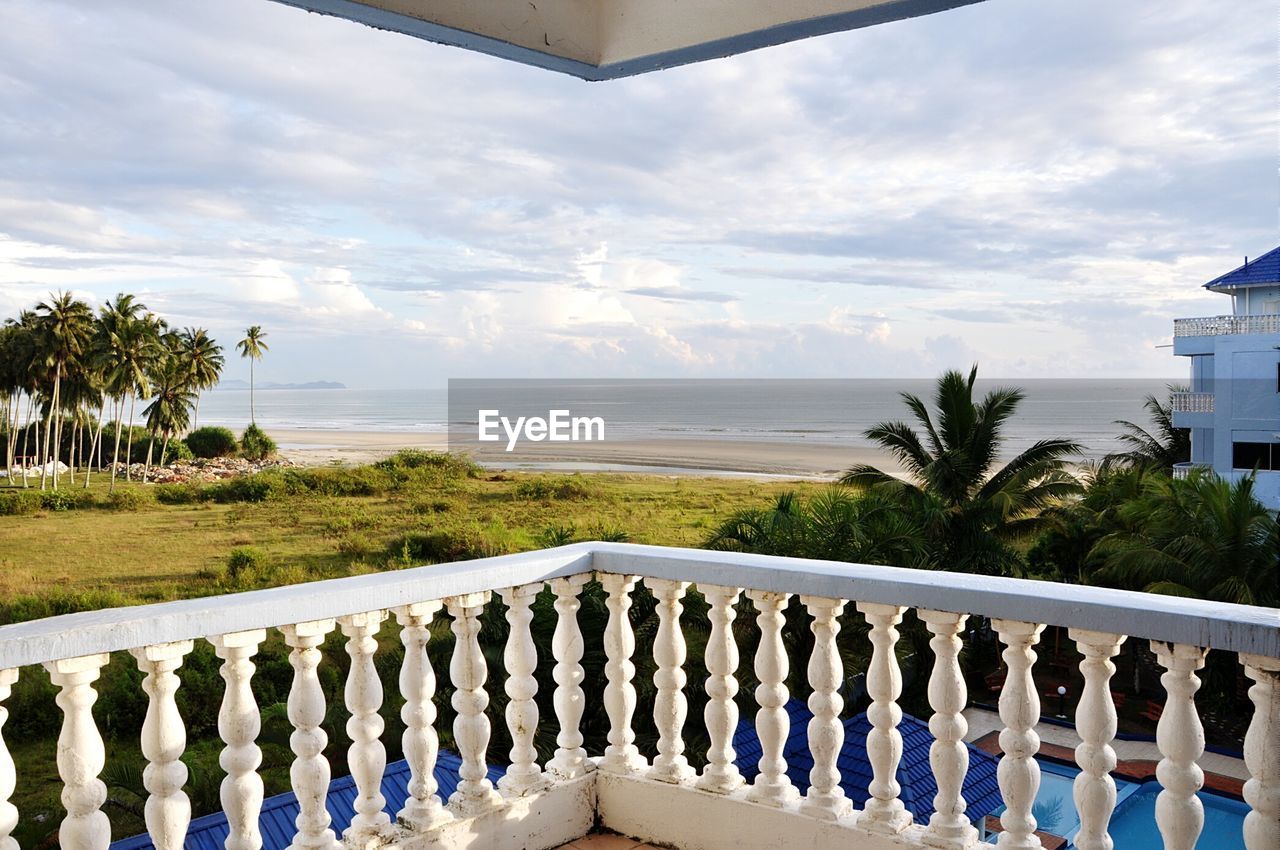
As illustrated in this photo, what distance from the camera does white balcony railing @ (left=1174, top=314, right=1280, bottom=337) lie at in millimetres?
13488

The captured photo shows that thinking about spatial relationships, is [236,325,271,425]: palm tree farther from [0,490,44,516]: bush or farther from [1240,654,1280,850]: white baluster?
[1240,654,1280,850]: white baluster

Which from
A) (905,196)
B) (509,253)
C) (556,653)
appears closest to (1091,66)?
(905,196)

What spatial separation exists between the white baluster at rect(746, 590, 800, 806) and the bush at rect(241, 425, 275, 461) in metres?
4.61

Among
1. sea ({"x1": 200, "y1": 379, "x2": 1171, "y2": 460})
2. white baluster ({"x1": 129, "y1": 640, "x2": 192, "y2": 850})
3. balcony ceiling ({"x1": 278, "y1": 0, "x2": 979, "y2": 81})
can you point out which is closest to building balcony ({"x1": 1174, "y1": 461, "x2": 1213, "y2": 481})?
sea ({"x1": 200, "y1": 379, "x2": 1171, "y2": 460})

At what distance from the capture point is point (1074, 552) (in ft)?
54.4

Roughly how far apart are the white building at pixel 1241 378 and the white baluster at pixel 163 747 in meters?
14.1

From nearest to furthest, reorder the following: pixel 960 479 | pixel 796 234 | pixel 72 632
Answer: pixel 72 632, pixel 960 479, pixel 796 234

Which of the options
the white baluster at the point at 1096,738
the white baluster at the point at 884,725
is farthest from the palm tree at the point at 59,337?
the white baluster at the point at 1096,738

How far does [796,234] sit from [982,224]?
9.34 meters

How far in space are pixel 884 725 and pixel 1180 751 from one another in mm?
498

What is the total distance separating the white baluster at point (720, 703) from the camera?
1952 millimetres

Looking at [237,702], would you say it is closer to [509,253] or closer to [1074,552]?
[509,253]

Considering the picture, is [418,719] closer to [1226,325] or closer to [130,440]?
[130,440]

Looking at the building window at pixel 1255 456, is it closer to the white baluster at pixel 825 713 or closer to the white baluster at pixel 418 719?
the white baluster at pixel 825 713
